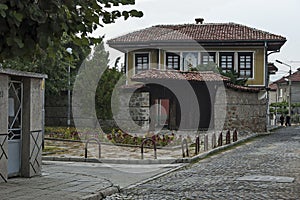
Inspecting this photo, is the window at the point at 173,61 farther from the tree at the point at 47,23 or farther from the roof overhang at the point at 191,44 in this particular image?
the tree at the point at 47,23

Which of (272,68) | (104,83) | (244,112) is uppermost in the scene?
(272,68)

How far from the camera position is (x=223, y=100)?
95.9 feet

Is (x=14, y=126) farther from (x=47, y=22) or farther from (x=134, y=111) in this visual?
(x=134, y=111)

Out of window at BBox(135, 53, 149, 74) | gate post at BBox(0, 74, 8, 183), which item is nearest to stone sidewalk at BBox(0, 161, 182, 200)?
gate post at BBox(0, 74, 8, 183)

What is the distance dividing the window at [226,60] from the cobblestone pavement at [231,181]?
21.1 metres

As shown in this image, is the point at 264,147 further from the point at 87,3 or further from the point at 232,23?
the point at 232,23

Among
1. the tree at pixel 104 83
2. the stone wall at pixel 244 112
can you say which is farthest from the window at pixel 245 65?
the tree at pixel 104 83

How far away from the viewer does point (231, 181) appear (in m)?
12.0

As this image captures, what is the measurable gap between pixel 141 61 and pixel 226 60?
6.80 metres

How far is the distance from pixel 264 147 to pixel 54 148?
885 cm

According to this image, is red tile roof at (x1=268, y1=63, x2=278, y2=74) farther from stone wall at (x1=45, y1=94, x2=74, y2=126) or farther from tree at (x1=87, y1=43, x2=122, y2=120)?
stone wall at (x1=45, y1=94, x2=74, y2=126)

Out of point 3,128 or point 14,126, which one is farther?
point 14,126

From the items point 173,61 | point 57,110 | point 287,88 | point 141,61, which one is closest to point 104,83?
point 57,110

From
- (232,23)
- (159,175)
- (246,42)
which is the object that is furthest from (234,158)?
(232,23)
